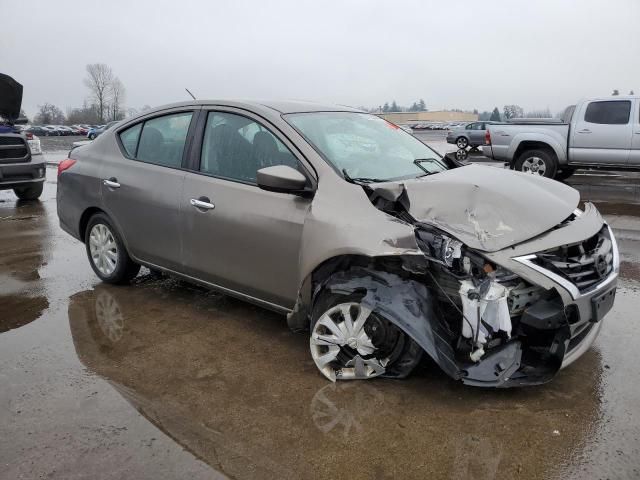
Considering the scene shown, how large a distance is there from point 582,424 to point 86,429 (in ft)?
8.56

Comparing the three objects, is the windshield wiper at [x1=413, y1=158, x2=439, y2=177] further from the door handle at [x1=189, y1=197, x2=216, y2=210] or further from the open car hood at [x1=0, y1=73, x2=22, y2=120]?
the open car hood at [x1=0, y1=73, x2=22, y2=120]

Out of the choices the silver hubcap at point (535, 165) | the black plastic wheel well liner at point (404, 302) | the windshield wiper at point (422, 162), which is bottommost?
the black plastic wheel well liner at point (404, 302)

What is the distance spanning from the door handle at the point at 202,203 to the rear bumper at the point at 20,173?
732cm

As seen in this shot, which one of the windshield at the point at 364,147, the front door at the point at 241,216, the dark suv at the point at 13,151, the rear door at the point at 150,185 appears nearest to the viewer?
the front door at the point at 241,216

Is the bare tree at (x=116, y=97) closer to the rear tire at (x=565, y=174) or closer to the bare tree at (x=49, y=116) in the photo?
the bare tree at (x=49, y=116)

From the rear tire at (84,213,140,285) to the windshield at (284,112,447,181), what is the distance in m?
2.13

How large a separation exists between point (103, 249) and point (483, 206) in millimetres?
3547

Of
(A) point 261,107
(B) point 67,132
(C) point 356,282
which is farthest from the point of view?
(B) point 67,132

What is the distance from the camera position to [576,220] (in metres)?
3.34

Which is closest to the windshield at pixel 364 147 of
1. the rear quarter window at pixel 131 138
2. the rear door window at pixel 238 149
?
the rear door window at pixel 238 149

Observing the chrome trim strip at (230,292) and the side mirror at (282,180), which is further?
the chrome trim strip at (230,292)

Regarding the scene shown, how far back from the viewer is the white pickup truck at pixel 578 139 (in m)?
10.9

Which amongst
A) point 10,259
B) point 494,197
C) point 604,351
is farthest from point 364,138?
point 10,259

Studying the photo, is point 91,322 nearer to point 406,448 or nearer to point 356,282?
point 356,282
